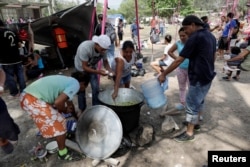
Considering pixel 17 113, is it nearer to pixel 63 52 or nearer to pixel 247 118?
pixel 63 52

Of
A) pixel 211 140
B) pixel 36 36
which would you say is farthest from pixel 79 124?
pixel 36 36

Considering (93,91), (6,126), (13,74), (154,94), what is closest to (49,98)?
(6,126)

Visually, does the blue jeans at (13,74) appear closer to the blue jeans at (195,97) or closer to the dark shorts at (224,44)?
the blue jeans at (195,97)

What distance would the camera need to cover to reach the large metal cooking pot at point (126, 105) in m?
2.98

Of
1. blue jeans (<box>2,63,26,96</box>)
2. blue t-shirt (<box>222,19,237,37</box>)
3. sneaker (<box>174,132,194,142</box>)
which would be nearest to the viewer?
sneaker (<box>174,132,194,142</box>)

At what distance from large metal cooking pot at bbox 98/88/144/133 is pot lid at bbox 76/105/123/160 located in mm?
214

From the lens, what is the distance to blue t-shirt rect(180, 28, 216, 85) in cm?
262

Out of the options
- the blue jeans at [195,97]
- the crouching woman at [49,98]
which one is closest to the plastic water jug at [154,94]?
the blue jeans at [195,97]

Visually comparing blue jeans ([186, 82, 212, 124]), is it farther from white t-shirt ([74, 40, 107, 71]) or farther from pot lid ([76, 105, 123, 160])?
white t-shirt ([74, 40, 107, 71])

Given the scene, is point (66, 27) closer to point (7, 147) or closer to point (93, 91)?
point (93, 91)

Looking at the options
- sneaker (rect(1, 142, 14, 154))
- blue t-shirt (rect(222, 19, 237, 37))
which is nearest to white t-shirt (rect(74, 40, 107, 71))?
sneaker (rect(1, 142, 14, 154))

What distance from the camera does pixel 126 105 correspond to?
303 cm

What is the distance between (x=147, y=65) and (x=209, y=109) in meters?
4.00

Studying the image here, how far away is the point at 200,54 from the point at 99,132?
1.67 m
